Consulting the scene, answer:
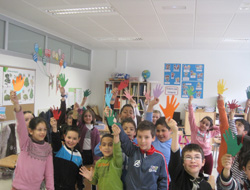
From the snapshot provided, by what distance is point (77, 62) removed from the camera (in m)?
6.28

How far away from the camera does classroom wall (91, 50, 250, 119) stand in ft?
20.6

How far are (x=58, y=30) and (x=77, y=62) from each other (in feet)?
5.05

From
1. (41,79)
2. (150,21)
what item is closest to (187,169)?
(150,21)

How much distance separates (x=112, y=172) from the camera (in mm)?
1729

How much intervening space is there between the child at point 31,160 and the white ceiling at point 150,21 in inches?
77.9

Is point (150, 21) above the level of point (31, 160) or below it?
above

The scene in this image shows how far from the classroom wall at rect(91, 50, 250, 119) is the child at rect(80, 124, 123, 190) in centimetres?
493

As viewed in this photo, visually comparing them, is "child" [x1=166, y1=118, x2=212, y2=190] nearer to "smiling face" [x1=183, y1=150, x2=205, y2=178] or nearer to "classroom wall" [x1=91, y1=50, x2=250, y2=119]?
"smiling face" [x1=183, y1=150, x2=205, y2=178]

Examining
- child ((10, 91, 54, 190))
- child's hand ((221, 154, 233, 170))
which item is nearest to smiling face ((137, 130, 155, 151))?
child's hand ((221, 154, 233, 170))

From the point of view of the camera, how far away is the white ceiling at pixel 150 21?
123 inches

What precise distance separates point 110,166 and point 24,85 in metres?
3.03

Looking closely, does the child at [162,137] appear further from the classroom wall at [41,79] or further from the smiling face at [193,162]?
the classroom wall at [41,79]

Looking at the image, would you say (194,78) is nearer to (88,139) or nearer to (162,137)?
(88,139)

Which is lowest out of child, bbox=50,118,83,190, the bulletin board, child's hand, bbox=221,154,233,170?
child, bbox=50,118,83,190
